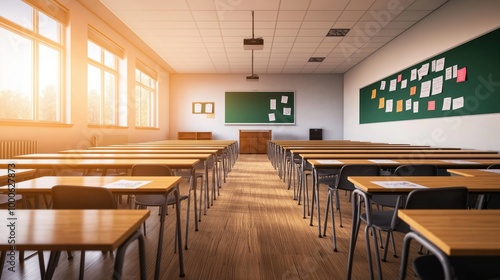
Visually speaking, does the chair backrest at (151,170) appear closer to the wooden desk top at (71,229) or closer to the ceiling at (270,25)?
the wooden desk top at (71,229)

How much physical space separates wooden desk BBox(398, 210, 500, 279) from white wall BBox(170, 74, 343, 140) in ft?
34.0

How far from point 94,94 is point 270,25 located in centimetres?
413

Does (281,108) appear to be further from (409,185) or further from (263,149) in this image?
(409,185)

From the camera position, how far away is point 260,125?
11.4m

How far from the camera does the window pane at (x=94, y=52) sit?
20.4 feet

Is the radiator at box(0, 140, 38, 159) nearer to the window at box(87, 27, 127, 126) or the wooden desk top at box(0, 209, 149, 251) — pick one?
the window at box(87, 27, 127, 126)

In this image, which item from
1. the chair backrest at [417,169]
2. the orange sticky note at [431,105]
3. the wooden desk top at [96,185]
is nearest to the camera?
the wooden desk top at [96,185]

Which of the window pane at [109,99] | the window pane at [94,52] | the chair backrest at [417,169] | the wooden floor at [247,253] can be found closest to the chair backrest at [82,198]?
the wooden floor at [247,253]

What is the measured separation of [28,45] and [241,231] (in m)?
4.49

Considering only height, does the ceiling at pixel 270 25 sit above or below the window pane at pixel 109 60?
above

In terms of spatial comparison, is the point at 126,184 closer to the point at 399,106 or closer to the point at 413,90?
the point at 413,90

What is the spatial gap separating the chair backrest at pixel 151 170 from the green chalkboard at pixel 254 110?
30.3 ft

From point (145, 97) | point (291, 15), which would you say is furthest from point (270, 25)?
point (145, 97)

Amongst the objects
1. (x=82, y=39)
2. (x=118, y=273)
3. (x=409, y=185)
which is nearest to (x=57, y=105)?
(x=82, y=39)
